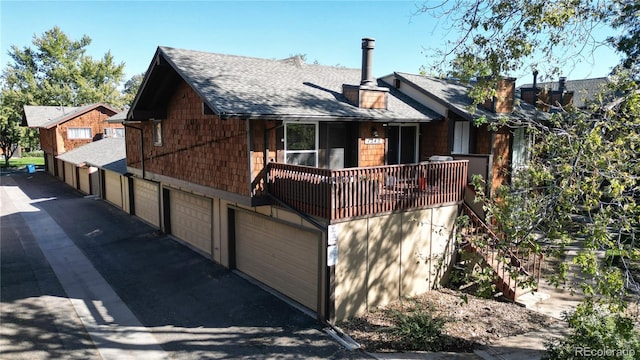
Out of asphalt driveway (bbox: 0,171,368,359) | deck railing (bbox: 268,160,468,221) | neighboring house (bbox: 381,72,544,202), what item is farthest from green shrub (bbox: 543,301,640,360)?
neighboring house (bbox: 381,72,544,202)

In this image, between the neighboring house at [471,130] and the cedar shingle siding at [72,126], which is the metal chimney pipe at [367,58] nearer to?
the neighboring house at [471,130]

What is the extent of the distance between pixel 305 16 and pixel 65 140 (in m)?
26.6

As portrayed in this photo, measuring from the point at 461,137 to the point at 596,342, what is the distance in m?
8.83

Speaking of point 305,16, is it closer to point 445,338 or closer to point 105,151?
point 445,338

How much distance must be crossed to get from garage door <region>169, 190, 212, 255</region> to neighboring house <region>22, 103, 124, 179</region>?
22246 mm

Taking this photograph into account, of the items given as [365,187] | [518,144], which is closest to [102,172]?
[365,187]

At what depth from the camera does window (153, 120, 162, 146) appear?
15367mm

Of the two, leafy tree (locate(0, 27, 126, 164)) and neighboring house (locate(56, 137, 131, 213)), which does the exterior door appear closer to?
neighboring house (locate(56, 137, 131, 213))

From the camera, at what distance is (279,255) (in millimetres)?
10969

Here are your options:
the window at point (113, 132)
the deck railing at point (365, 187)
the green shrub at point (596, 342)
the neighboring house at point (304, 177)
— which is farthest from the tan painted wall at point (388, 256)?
the window at point (113, 132)

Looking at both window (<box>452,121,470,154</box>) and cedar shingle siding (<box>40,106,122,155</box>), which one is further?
cedar shingle siding (<box>40,106,122,155</box>)

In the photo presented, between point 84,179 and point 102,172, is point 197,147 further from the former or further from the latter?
point 84,179

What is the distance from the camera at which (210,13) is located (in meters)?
14.9

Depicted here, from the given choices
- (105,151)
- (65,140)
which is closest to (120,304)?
(105,151)
